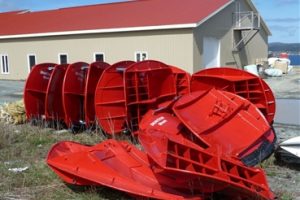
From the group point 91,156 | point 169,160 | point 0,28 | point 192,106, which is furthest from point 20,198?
point 0,28

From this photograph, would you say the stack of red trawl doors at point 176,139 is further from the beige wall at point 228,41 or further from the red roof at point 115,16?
the red roof at point 115,16

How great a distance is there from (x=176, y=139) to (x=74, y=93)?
404 centimetres

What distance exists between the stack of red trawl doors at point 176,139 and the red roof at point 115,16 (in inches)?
515

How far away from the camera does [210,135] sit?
215 inches

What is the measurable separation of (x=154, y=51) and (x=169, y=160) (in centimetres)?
1773

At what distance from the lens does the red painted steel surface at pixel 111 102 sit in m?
7.33

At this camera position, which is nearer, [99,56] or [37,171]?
[37,171]

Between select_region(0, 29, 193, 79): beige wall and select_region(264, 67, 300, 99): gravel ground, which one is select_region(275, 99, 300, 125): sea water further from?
select_region(0, 29, 193, 79): beige wall

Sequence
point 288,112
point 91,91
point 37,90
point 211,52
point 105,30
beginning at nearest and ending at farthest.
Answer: point 91,91 → point 37,90 → point 288,112 → point 105,30 → point 211,52

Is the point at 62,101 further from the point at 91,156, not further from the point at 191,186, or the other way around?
the point at 191,186

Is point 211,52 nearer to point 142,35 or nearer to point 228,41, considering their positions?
point 228,41

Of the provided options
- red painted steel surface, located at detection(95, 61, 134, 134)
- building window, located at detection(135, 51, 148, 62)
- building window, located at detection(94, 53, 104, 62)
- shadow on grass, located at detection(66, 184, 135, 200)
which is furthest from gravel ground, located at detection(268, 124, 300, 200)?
building window, located at detection(94, 53, 104, 62)

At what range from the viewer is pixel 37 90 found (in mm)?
8625

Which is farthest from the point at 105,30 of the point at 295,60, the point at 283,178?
the point at 295,60
